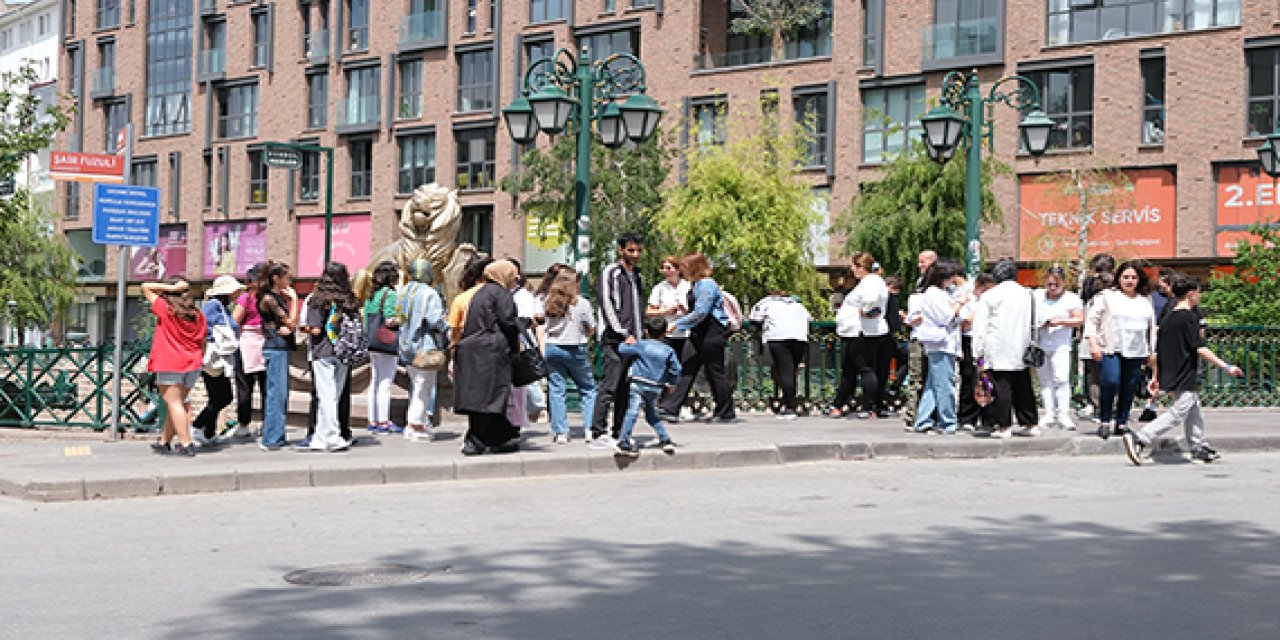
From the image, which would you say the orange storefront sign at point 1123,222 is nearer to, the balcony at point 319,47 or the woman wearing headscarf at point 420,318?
the woman wearing headscarf at point 420,318

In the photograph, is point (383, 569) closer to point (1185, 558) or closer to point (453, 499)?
point (453, 499)

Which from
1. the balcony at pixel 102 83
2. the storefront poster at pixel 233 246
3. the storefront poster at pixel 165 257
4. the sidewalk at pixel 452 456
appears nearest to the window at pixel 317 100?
the storefront poster at pixel 233 246

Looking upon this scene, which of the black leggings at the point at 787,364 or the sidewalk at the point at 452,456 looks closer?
the sidewalk at the point at 452,456

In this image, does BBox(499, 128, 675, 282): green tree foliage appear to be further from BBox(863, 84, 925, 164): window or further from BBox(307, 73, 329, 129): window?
BBox(307, 73, 329, 129): window

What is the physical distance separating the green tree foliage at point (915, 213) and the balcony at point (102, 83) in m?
42.3

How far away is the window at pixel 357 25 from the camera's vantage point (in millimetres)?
58719

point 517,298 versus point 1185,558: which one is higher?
point 517,298

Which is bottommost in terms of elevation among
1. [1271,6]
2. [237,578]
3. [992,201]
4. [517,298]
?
[237,578]

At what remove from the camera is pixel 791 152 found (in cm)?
3947

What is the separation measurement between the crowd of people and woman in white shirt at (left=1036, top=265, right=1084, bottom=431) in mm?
21

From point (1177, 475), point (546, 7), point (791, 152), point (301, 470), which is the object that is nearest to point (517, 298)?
point (301, 470)

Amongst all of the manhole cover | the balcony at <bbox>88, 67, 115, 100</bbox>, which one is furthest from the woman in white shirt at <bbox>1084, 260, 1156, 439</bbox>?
the balcony at <bbox>88, 67, 115, 100</bbox>

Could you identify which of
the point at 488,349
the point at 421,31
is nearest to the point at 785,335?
the point at 488,349

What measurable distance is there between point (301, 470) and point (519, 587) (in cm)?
490
